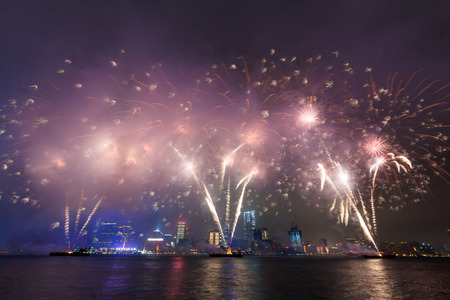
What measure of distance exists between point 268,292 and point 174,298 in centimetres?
914

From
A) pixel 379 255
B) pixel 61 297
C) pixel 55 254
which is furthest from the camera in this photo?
pixel 55 254

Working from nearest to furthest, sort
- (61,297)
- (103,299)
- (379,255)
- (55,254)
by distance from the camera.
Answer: (103,299), (61,297), (379,255), (55,254)

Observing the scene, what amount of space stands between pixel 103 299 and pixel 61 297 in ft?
15.2

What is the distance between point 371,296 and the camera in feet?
73.4

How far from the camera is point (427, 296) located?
77.5ft

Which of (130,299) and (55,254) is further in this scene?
(55,254)

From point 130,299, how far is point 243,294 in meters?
9.91

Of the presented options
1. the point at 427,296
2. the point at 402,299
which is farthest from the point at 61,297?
the point at 427,296

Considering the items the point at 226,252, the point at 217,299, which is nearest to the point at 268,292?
the point at 217,299

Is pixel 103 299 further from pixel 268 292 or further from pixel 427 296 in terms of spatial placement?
pixel 427 296

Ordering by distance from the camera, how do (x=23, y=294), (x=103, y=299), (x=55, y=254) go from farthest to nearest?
(x=55, y=254)
(x=23, y=294)
(x=103, y=299)

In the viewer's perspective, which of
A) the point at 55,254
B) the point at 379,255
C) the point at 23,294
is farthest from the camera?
the point at 55,254

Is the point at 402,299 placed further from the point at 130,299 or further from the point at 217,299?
the point at 130,299

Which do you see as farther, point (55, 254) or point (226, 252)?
point (55, 254)
